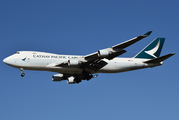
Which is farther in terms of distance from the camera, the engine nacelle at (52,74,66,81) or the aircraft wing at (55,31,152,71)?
the engine nacelle at (52,74,66,81)

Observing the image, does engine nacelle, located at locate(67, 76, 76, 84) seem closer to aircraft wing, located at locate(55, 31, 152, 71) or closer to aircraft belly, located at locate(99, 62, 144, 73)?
aircraft wing, located at locate(55, 31, 152, 71)

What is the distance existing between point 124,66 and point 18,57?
17.3 m

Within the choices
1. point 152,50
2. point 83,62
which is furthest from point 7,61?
point 152,50

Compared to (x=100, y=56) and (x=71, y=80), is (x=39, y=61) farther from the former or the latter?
(x=71, y=80)

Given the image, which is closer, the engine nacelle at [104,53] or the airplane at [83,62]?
the engine nacelle at [104,53]

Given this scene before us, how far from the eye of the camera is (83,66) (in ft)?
151

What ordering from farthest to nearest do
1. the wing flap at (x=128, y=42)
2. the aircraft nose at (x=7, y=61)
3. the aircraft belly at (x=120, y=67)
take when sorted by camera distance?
the aircraft belly at (x=120, y=67), the aircraft nose at (x=7, y=61), the wing flap at (x=128, y=42)

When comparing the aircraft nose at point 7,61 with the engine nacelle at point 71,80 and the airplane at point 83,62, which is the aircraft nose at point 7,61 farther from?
the engine nacelle at point 71,80

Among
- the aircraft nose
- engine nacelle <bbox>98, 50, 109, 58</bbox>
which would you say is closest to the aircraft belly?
engine nacelle <bbox>98, 50, 109, 58</bbox>

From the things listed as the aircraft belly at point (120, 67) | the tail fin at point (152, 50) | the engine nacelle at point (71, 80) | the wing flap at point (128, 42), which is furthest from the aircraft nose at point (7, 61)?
the tail fin at point (152, 50)

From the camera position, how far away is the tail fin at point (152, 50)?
52.1m

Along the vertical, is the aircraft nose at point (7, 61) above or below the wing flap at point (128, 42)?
above

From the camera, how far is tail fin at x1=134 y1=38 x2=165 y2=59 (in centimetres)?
5212

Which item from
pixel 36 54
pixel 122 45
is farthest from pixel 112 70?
pixel 36 54
